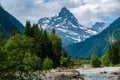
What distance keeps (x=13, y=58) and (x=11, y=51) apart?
0.35 m

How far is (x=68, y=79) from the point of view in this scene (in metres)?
78.5

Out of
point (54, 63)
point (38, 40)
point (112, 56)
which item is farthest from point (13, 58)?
point (112, 56)

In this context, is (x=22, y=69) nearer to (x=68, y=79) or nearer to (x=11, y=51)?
(x=11, y=51)

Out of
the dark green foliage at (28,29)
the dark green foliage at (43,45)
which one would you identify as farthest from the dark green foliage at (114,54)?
the dark green foliage at (28,29)

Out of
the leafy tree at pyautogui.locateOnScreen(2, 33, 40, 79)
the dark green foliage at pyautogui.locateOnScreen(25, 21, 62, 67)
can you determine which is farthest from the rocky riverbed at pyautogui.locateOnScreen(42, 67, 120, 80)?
the leafy tree at pyautogui.locateOnScreen(2, 33, 40, 79)

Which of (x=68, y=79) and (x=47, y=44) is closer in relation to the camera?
(x=68, y=79)

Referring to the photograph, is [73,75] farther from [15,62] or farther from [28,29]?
[15,62]

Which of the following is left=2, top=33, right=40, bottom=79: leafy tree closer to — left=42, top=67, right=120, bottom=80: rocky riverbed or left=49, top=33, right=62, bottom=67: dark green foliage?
left=42, top=67, right=120, bottom=80: rocky riverbed

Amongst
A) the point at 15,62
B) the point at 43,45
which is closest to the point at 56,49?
the point at 43,45

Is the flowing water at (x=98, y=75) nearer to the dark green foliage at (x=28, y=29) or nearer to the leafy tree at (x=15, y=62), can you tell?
the dark green foliage at (x=28, y=29)

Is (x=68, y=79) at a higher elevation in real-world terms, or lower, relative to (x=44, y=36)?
lower

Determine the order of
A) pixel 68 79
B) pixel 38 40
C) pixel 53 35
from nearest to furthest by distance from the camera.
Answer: pixel 68 79 → pixel 38 40 → pixel 53 35

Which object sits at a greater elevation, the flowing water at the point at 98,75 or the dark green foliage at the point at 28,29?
the dark green foliage at the point at 28,29

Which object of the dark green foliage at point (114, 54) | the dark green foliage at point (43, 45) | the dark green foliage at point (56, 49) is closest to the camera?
the dark green foliage at point (43, 45)
